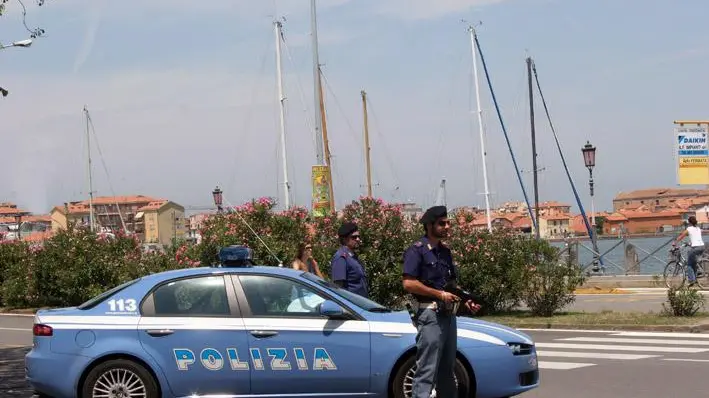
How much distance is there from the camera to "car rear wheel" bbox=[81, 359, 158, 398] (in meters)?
8.55

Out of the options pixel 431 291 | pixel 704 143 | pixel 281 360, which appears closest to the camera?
pixel 431 291

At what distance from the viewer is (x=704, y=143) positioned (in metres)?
27.4

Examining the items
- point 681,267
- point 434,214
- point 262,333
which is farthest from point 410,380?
point 681,267

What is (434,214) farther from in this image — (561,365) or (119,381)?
(561,365)

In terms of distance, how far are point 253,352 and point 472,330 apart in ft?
6.59

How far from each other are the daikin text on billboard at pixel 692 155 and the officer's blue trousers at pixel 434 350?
2146 cm

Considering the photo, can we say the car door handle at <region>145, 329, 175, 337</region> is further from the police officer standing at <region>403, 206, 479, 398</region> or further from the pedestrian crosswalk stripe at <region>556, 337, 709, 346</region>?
the pedestrian crosswalk stripe at <region>556, 337, 709, 346</region>

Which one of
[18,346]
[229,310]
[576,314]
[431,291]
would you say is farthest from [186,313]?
[576,314]

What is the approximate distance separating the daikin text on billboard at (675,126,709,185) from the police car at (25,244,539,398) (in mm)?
20292

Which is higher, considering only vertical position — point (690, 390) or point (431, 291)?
point (431, 291)

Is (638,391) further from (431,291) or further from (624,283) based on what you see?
(624,283)

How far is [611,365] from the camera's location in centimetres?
1212

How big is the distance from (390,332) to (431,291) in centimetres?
107

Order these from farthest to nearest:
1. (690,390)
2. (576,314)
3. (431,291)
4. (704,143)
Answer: (704,143) → (576,314) → (690,390) → (431,291)
